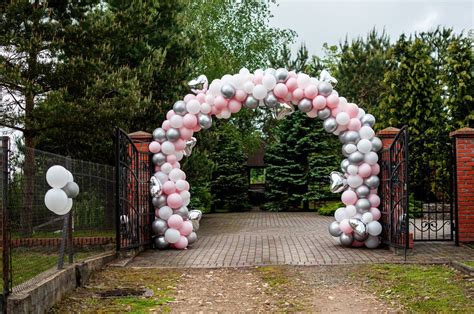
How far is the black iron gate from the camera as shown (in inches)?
363

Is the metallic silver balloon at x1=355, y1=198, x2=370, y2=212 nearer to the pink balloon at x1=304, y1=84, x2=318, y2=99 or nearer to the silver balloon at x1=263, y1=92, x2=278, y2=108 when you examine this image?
the pink balloon at x1=304, y1=84, x2=318, y2=99

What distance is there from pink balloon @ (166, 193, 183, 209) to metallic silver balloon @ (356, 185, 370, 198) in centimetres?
336

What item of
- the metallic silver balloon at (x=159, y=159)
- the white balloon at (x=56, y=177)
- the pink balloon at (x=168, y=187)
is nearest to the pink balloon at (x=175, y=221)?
the pink balloon at (x=168, y=187)

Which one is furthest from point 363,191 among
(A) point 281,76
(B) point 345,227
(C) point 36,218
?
(C) point 36,218

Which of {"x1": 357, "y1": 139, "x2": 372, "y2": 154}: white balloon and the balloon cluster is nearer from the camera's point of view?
the balloon cluster

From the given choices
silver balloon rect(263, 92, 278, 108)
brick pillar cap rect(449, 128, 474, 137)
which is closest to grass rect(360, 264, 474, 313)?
brick pillar cap rect(449, 128, 474, 137)

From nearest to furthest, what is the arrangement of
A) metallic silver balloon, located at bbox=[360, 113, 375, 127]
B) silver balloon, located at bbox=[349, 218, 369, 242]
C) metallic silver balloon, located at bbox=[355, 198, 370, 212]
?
silver balloon, located at bbox=[349, 218, 369, 242] → metallic silver balloon, located at bbox=[355, 198, 370, 212] → metallic silver balloon, located at bbox=[360, 113, 375, 127]

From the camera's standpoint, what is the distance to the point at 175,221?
10547mm

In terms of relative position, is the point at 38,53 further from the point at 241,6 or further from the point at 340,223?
the point at 241,6

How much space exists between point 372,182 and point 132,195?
4418 mm

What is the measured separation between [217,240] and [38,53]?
5605 mm

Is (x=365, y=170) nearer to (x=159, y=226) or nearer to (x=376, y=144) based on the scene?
(x=376, y=144)

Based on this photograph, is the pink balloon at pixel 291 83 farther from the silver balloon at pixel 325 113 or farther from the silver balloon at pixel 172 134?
the silver balloon at pixel 172 134

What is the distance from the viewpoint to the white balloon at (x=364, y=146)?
1009 cm
